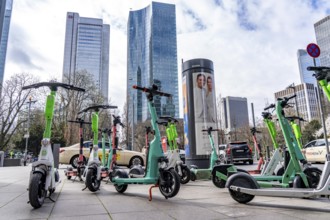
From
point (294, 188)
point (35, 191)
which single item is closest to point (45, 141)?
point (35, 191)

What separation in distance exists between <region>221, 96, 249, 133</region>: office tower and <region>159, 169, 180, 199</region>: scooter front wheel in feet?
116

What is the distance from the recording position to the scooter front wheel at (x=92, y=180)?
16.8ft

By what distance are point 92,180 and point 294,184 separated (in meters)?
3.98

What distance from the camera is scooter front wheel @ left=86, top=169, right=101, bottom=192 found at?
A: 5.12 metres

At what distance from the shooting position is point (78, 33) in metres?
91.4

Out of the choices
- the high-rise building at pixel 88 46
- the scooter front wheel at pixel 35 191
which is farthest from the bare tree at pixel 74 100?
the high-rise building at pixel 88 46

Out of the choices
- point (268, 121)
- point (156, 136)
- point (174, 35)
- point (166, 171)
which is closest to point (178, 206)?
point (166, 171)

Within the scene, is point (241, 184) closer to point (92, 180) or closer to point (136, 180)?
point (136, 180)

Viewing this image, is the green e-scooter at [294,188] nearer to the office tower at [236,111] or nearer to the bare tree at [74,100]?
the bare tree at [74,100]

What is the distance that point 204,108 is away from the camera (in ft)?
37.2

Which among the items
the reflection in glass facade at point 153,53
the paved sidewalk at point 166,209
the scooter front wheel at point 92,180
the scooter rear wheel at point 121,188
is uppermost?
the reflection in glass facade at point 153,53

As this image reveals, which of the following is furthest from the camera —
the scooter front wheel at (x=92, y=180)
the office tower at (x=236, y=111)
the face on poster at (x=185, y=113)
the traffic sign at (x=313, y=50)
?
the office tower at (x=236, y=111)

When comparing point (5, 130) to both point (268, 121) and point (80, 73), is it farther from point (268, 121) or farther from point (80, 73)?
point (268, 121)

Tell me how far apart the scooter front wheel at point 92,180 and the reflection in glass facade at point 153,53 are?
20023 mm
